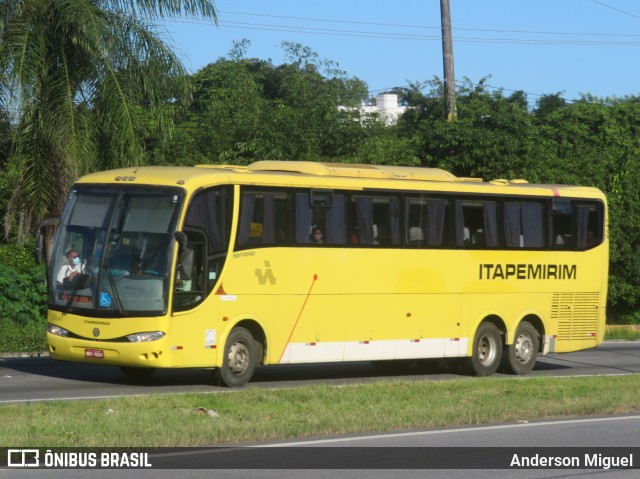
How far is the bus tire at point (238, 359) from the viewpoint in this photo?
60.7 ft

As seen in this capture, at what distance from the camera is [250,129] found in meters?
35.7

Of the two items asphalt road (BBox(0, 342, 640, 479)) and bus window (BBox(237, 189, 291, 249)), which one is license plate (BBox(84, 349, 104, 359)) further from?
bus window (BBox(237, 189, 291, 249))

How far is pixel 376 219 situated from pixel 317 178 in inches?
52.8

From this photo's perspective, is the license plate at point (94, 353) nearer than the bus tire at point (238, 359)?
Yes

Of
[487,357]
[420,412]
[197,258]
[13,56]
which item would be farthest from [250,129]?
[420,412]

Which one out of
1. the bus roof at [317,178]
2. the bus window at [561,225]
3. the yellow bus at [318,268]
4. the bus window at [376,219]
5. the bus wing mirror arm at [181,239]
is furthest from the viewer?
the bus window at [561,225]

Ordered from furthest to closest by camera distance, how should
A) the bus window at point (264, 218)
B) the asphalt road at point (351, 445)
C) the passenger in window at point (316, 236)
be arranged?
the passenger in window at point (316, 236)
the bus window at point (264, 218)
the asphalt road at point (351, 445)

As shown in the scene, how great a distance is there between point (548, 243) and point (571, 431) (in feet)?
32.1

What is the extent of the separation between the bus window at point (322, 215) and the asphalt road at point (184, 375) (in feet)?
7.63

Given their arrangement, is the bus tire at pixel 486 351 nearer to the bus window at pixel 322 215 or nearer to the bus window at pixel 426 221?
the bus window at pixel 426 221

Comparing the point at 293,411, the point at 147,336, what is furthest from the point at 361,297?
the point at 293,411

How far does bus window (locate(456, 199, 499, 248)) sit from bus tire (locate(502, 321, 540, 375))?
1785 mm

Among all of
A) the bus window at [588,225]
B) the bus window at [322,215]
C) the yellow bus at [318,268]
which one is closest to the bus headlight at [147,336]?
the yellow bus at [318,268]

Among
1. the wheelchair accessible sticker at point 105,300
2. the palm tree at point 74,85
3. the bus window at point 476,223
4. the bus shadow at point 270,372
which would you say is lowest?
the bus shadow at point 270,372
